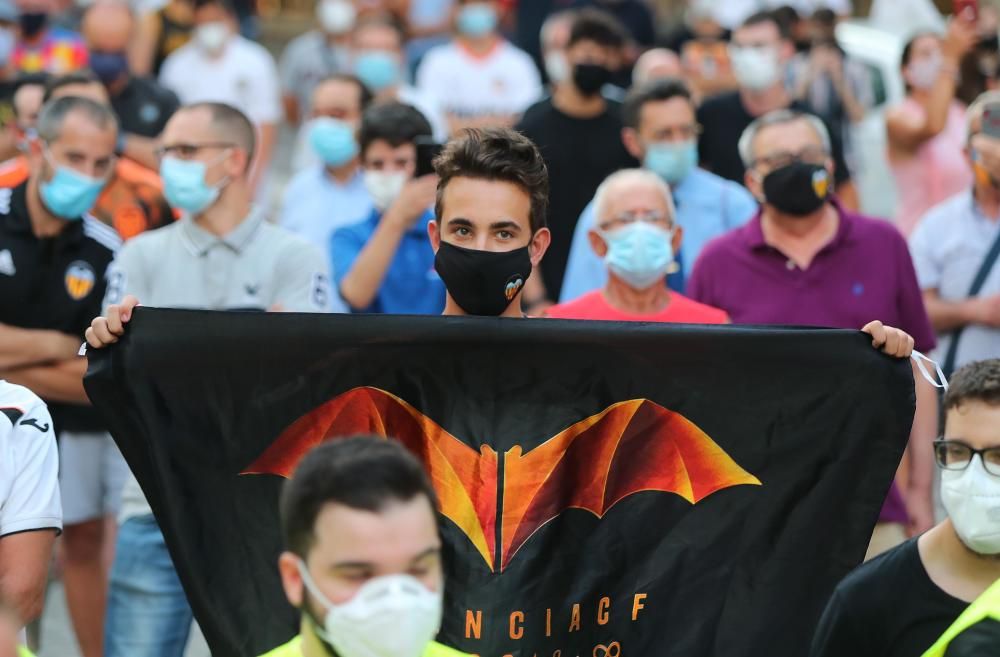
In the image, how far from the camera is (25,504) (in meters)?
4.66

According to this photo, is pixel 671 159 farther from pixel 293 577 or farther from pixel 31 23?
pixel 31 23

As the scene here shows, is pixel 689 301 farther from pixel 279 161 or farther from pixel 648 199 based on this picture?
pixel 279 161

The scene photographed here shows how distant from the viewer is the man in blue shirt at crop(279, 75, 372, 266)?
29.9 ft

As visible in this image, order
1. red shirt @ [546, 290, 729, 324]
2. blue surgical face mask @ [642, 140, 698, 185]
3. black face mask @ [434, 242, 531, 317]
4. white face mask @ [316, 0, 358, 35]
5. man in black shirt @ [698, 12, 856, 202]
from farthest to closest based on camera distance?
white face mask @ [316, 0, 358, 35] → man in black shirt @ [698, 12, 856, 202] → blue surgical face mask @ [642, 140, 698, 185] → red shirt @ [546, 290, 729, 324] → black face mask @ [434, 242, 531, 317]

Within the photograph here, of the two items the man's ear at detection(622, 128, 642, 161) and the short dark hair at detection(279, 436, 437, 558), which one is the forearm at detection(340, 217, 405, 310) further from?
the short dark hair at detection(279, 436, 437, 558)

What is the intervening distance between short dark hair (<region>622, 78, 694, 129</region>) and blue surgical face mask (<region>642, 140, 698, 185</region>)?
21 cm

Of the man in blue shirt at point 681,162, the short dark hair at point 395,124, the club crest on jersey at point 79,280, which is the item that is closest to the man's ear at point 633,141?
the man in blue shirt at point 681,162

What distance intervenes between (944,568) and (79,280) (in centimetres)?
398

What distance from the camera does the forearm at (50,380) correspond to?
22.5 ft

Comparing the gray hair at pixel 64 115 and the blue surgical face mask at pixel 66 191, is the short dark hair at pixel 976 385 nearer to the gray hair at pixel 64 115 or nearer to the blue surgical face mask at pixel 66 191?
the blue surgical face mask at pixel 66 191

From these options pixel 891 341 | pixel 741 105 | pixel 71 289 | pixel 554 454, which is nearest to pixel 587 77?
pixel 741 105

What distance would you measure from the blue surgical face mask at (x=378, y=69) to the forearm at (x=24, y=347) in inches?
201

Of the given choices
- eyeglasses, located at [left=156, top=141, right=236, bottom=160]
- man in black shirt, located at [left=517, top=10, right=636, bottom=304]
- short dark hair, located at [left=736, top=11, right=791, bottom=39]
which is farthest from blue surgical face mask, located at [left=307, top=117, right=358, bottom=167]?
short dark hair, located at [left=736, top=11, right=791, bottom=39]

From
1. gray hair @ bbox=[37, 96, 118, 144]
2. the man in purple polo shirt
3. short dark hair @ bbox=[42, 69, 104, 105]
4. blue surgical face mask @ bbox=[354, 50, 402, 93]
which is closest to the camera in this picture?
the man in purple polo shirt
